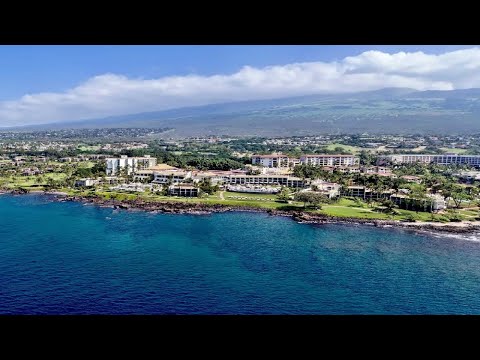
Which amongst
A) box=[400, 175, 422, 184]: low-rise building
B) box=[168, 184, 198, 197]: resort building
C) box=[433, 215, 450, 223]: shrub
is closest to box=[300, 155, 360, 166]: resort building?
box=[400, 175, 422, 184]: low-rise building

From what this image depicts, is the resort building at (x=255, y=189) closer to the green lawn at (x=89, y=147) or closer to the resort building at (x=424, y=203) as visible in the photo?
the resort building at (x=424, y=203)

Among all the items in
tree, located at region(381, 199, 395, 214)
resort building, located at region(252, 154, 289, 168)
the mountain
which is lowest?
tree, located at region(381, 199, 395, 214)

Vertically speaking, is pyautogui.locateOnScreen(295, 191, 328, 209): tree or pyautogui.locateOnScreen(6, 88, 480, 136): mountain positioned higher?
pyautogui.locateOnScreen(6, 88, 480, 136): mountain

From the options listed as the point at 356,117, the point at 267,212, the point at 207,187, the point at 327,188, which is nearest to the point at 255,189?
the point at 207,187

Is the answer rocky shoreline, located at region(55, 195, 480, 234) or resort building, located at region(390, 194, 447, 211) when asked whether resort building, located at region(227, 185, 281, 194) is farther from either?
resort building, located at region(390, 194, 447, 211)
